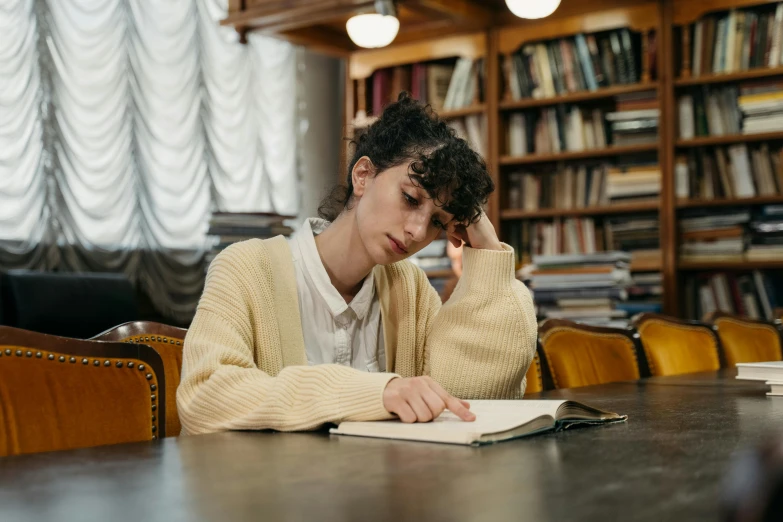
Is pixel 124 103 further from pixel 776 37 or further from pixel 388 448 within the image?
pixel 388 448

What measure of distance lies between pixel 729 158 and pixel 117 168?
305 cm

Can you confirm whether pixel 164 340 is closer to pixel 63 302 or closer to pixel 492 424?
pixel 492 424

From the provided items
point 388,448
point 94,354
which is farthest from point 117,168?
point 388,448

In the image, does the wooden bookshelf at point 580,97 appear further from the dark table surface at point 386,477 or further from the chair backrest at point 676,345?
the dark table surface at point 386,477

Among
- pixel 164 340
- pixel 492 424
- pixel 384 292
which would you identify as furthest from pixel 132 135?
pixel 492 424

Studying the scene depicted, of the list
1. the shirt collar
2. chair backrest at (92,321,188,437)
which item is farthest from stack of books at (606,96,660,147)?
chair backrest at (92,321,188,437)

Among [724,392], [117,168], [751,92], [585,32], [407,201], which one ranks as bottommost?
[724,392]

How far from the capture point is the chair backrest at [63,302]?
361 cm

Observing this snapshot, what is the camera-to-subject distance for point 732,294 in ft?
14.8

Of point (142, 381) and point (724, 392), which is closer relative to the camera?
point (142, 381)

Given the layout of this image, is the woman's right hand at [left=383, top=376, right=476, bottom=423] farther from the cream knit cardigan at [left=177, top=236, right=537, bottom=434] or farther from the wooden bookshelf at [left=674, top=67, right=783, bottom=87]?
the wooden bookshelf at [left=674, top=67, right=783, bottom=87]

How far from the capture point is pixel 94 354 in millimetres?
1319

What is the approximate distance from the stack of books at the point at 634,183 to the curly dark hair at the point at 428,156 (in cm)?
297

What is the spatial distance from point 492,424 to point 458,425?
0.15ft
